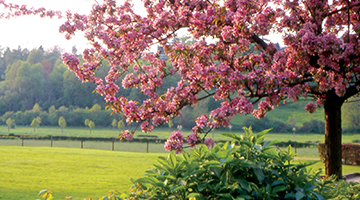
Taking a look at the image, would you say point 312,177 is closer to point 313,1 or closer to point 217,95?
point 217,95

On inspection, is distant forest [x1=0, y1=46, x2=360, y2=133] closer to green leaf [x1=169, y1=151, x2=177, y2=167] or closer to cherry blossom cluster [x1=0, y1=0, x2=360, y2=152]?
cherry blossom cluster [x1=0, y1=0, x2=360, y2=152]

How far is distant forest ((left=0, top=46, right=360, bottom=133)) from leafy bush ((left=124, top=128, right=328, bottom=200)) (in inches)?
3916

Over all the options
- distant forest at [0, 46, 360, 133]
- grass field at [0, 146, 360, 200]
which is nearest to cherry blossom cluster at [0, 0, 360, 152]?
grass field at [0, 146, 360, 200]

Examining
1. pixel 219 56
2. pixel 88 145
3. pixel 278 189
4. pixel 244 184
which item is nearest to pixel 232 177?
pixel 244 184

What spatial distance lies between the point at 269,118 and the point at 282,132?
12.6 m

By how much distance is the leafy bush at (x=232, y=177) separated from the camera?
2.99 metres

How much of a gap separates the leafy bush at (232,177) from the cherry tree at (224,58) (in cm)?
323

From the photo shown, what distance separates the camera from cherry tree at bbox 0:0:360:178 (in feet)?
24.3

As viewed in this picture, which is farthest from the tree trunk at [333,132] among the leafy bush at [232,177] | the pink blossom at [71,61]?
the leafy bush at [232,177]

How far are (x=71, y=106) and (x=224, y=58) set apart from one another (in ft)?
407

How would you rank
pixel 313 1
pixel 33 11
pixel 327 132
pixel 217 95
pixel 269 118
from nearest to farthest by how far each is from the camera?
pixel 217 95
pixel 313 1
pixel 327 132
pixel 33 11
pixel 269 118

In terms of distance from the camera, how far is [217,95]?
25.1 ft

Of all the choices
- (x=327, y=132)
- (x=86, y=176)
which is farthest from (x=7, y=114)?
(x=327, y=132)

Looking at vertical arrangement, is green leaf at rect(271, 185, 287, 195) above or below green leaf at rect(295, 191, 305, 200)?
above
